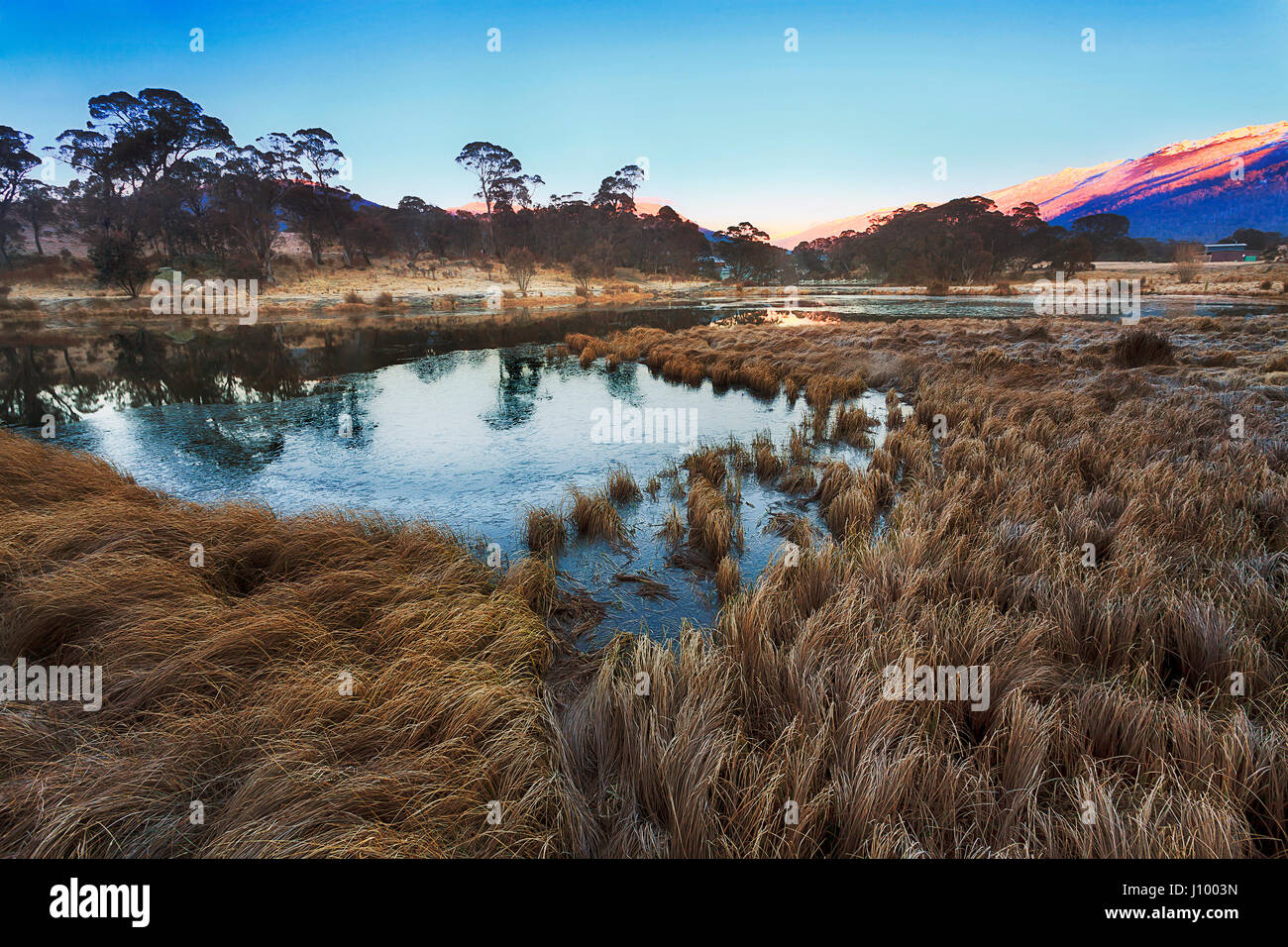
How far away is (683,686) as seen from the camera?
10.6 ft

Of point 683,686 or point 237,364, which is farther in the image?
point 237,364

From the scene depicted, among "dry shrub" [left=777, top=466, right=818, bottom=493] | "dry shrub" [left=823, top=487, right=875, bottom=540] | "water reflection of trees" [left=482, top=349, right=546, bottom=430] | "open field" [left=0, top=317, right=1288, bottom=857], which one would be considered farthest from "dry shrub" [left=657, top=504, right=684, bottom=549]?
"water reflection of trees" [left=482, top=349, right=546, bottom=430]

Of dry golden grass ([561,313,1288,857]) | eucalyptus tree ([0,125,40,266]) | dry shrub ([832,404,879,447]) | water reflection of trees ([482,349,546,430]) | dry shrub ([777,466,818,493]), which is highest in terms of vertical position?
eucalyptus tree ([0,125,40,266])

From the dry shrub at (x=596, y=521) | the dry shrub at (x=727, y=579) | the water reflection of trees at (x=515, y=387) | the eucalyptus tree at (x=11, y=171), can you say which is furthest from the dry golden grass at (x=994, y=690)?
the eucalyptus tree at (x=11, y=171)

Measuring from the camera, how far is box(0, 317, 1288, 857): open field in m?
2.21

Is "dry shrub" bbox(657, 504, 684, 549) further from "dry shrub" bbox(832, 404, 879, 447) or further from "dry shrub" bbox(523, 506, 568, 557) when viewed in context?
"dry shrub" bbox(832, 404, 879, 447)

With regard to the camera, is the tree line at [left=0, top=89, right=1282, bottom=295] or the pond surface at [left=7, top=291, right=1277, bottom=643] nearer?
the pond surface at [left=7, top=291, right=1277, bottom=643]

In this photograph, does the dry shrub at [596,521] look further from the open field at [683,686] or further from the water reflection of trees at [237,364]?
the water reflection of trees at [237,364]

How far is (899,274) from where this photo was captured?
7669cm

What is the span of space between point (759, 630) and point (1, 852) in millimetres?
3656

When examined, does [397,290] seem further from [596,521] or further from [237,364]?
[596,521]

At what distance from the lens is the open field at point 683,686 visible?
2207 mm

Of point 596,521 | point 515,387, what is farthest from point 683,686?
point 515,387
